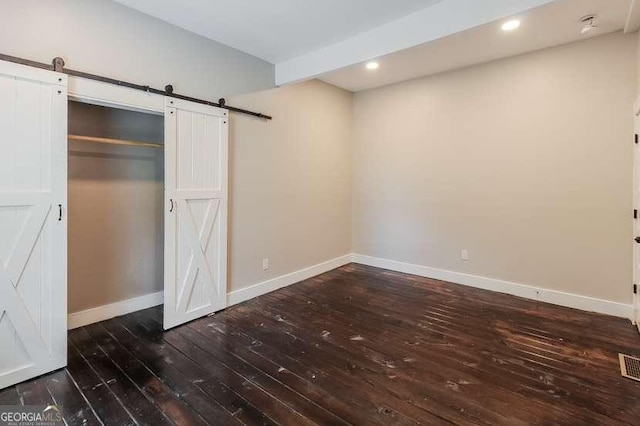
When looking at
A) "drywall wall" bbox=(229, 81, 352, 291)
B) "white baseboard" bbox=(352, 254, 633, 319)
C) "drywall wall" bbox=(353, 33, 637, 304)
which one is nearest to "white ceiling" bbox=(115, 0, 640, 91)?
"drywall wall" bbox=(353, 33, 637, 304)

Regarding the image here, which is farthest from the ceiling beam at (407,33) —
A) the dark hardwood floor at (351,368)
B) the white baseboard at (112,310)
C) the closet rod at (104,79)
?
the white baseboard at (112,310)

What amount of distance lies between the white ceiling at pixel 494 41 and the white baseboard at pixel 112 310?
3.22m

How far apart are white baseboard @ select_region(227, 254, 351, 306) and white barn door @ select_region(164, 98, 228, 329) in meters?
0.21

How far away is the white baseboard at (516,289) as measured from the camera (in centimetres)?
340

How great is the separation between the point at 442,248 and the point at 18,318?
4.51m

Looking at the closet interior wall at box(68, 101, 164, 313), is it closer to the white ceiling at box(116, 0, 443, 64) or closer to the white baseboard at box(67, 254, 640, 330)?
the white baseboard at box(67, 254, 640, 330)

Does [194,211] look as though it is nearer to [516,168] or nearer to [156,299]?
[156,299]

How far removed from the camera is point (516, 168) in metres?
3.93

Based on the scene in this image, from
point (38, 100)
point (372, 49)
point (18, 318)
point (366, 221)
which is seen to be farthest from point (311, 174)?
point (18, 318)

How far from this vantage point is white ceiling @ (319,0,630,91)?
279 centimetres

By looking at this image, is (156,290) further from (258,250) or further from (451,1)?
(451,1)

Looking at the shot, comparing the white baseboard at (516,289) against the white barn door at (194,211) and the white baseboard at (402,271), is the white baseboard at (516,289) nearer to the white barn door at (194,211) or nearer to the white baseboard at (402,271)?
the white baseboard at (402,271)

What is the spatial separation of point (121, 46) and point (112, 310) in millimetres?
2476

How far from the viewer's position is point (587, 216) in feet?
11.5
